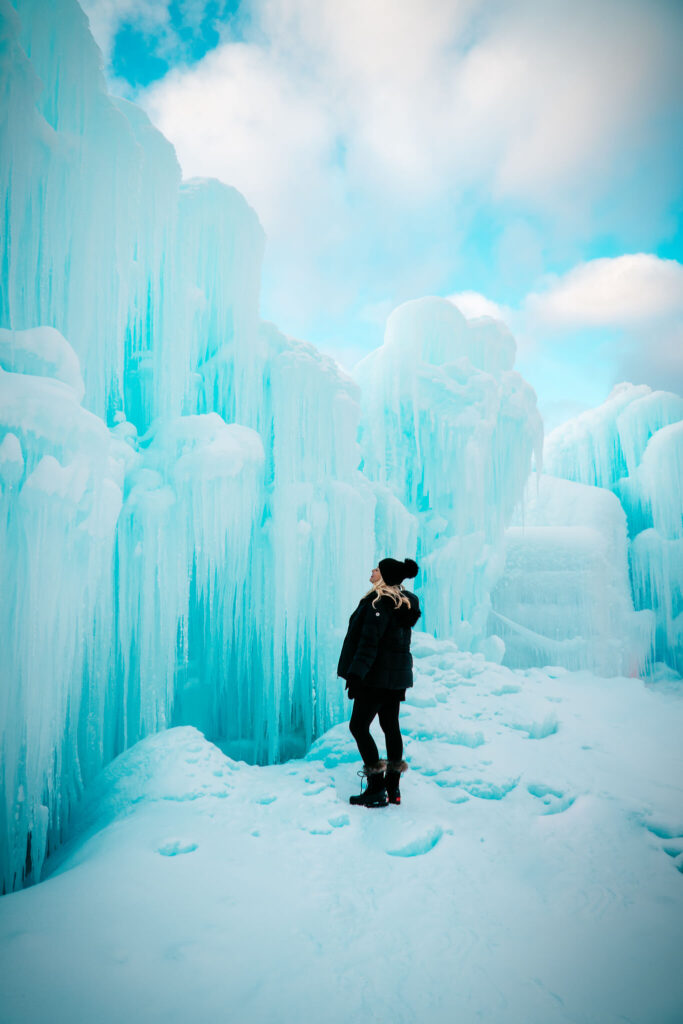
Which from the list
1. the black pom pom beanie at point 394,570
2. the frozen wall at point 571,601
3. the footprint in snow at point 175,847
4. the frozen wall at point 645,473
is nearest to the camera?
the footprint in snow at point 175,847

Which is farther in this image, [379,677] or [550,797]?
[550,797]

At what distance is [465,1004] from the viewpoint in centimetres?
167

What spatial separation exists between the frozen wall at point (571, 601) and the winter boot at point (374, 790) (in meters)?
8.19

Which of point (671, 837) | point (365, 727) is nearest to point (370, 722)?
point (365, 727)

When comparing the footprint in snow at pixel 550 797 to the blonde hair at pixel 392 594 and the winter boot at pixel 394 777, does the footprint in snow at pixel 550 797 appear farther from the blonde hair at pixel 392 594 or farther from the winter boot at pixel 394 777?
the blonde hair at pixel 392 594

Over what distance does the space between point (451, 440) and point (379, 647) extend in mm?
6501

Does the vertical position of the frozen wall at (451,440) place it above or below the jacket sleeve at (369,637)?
above

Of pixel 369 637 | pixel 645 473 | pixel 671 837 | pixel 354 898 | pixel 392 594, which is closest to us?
pixel 354 898

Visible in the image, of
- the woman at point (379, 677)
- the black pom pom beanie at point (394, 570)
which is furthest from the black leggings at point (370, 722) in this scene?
the black pom pom beanie at point (394, 570)

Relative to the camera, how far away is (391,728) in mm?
2980

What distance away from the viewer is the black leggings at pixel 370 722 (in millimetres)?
2932

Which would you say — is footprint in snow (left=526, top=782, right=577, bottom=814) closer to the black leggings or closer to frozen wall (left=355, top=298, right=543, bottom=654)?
the black leggings

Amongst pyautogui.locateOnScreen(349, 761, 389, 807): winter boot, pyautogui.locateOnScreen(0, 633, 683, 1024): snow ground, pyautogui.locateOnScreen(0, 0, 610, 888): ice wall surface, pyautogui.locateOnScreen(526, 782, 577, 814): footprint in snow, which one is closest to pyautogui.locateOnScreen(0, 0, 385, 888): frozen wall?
pyautogui.locateOnScreen(0, 0, 610, 888): ice wall surface

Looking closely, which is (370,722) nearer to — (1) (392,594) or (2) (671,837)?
(1) (392,594)
